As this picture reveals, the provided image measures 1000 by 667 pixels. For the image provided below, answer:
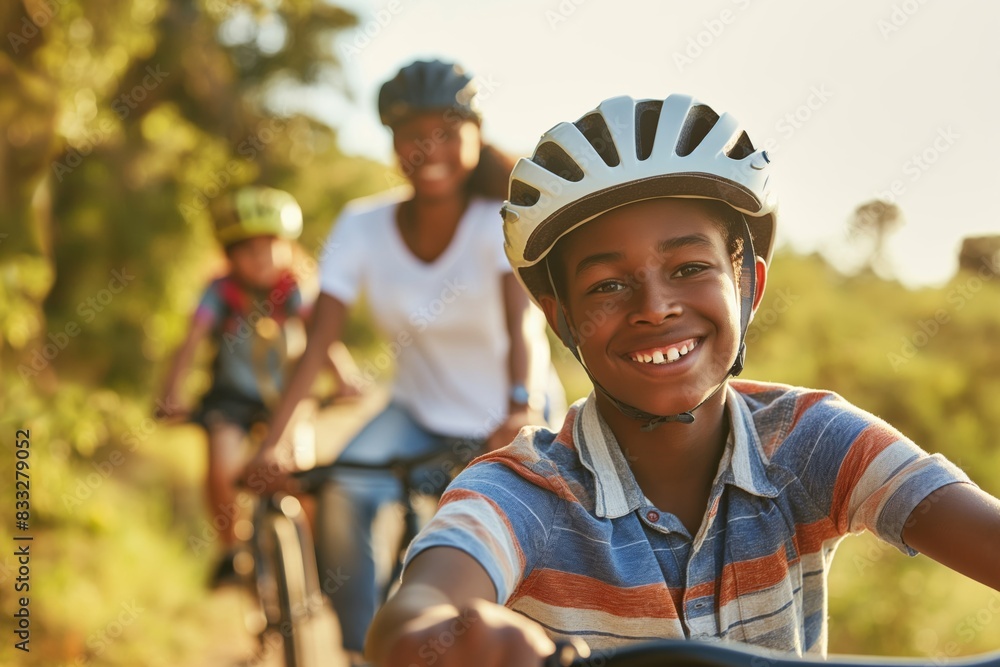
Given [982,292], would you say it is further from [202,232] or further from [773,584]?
[202,232]

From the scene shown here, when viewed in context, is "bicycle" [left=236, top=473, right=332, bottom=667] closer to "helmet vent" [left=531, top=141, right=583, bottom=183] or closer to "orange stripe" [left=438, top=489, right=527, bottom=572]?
"helmet vent" [left=531, top=141, right=583, bottom=183]

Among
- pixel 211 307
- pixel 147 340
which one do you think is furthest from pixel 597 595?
pixel 147 340

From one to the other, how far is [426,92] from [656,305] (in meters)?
2.09

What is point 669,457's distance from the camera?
2.28 meters

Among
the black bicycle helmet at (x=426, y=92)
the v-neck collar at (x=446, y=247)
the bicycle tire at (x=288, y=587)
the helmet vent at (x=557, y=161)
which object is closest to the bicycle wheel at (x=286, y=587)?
the bicycle tire at (x=288, y=587)

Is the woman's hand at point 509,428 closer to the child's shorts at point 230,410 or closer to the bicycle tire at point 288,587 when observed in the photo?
the bicycle tire at point 288,587

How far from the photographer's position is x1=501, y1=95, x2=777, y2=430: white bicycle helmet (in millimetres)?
2246

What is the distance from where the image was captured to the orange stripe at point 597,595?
6.56 feet

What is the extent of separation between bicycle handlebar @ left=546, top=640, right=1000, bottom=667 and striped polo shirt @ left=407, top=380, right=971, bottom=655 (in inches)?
20.9

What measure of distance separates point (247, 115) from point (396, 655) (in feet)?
39.3

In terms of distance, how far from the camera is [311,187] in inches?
639

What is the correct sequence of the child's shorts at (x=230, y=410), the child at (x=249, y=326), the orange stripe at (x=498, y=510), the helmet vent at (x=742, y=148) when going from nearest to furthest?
1. the orange stripe at (x=498, y=510)
2. the helmet vent at (x=742, y=148)
3. the child's shorts at (x=230, y=410)
4. the child at (x=249, y=326)

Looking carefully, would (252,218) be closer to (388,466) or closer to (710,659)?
(388,466)

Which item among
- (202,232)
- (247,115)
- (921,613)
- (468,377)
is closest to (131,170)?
(202,232)
